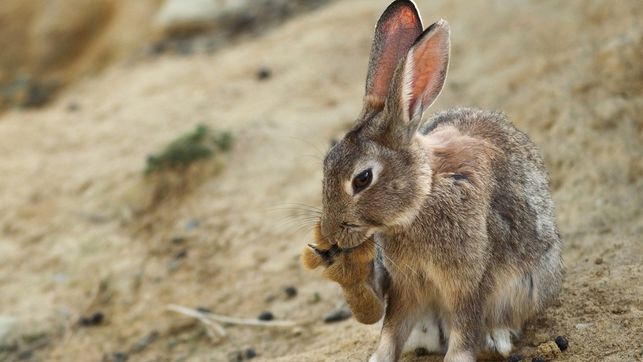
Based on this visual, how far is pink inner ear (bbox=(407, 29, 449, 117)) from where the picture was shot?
404 centimetres

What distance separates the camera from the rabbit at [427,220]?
13.0ft

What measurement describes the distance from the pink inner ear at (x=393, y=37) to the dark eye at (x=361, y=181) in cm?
53

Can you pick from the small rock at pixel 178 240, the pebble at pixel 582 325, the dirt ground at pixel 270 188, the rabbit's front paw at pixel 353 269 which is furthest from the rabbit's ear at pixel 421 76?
the small rock at pixel 178 240

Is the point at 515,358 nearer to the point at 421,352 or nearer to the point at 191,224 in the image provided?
the point at 421,352

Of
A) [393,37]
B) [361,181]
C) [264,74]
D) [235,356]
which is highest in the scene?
[393,37]

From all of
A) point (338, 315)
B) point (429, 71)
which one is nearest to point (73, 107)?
point (338, 315)

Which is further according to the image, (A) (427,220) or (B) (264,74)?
(B) (264,74)

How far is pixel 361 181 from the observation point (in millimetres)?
3957

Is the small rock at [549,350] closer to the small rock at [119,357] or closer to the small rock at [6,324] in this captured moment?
the small rock at [119,357]

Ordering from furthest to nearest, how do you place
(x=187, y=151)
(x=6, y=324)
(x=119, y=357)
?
1. (x=187, y=151)
2. (x=6, y=324)
3. (x=119, y=357)

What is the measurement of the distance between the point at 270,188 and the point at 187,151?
92cm

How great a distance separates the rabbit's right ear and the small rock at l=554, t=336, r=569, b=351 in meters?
1.51

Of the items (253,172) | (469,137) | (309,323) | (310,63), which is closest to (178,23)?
(310,63)

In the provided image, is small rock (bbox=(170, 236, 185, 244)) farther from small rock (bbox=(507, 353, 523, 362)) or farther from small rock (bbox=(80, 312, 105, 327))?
small rock (bbox=(507, 353, 523, 362))
